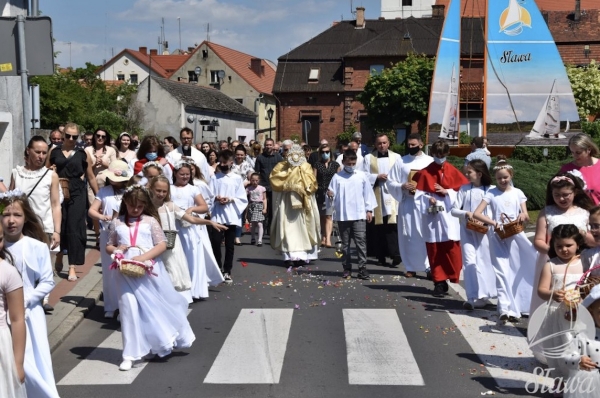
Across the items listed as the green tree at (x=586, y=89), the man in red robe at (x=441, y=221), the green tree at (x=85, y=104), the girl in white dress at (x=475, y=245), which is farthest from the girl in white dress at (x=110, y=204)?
the green tree at (x=586, y=89)

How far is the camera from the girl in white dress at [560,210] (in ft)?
27.0

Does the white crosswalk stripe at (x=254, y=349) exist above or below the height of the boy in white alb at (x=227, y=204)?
below

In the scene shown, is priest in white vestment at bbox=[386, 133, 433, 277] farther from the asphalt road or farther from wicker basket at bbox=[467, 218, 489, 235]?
wicker basket at bbox=[467, 218, 489, 235]

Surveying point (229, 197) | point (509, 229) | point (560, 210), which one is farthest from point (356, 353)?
point (229, 197)

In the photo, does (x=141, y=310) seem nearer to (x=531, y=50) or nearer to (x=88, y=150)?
(x=88, y=150)

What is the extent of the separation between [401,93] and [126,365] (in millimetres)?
60224

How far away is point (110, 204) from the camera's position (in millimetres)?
10742

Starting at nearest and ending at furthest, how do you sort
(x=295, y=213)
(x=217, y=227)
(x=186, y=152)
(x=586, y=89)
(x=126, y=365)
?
(x=126, y=365) < (x=217, y=227) < (x=186, y=152) < (x=295, y=213) < (x=586, y=89)

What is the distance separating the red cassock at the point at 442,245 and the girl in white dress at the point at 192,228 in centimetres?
276

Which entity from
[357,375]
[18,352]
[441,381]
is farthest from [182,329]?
[18,352]

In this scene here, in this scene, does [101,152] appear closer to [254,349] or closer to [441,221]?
[441,221]

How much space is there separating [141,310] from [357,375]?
76.8 inches

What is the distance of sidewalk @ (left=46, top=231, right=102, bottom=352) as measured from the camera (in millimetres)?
9828

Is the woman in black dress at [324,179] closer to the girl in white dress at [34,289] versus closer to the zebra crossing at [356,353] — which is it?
the zebra crossing at [356,353]
